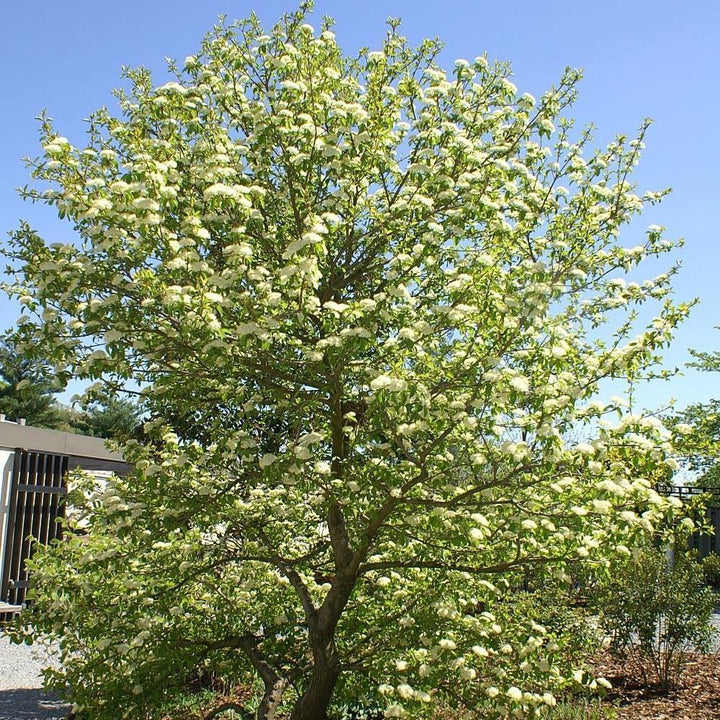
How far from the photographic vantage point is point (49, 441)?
529 inches

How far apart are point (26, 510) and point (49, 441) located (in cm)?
175

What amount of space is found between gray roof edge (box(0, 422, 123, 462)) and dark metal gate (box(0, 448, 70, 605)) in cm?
29

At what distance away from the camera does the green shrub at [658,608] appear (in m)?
7.45

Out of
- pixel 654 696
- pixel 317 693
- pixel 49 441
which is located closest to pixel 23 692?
pixel 317 693

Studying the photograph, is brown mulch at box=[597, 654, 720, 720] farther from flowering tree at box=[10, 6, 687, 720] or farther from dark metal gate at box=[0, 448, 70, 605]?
dark metal gate at box=[0, 448, 70, 605]

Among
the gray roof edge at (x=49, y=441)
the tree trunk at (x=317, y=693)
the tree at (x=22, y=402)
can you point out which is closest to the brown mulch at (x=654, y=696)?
the tree trunk at (x=317, y=693)

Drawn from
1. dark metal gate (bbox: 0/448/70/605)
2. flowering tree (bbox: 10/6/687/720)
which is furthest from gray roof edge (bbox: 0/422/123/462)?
flowering tree (bbox: 10/6/687/720)

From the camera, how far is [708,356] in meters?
20.8

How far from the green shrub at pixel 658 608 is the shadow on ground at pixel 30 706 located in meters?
5.29

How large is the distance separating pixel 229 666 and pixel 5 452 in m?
7.84

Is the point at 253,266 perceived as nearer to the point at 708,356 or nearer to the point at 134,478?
the point at 134,478

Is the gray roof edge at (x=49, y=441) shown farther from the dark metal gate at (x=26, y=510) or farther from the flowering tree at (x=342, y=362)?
the flowering tree at (x=342, y=362)

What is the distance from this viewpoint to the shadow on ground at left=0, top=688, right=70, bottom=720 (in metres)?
6.82

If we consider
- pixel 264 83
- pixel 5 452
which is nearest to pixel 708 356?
pixel 5 452
